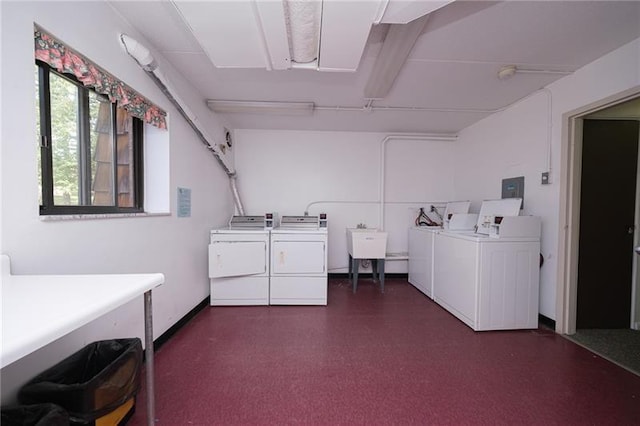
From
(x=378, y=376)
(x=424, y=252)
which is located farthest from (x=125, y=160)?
(x=424, y=252)

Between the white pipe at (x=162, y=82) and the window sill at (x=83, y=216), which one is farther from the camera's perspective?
the white pipe at (x=162, y=82)

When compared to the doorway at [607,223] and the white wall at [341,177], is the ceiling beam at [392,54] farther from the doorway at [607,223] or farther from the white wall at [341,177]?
the doorway at [607,223]

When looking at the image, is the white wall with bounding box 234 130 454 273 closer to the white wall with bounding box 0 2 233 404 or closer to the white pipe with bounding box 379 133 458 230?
the white pipe with bounding box 379 133 458 230

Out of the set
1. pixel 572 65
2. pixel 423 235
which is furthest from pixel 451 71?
pixel 423 235

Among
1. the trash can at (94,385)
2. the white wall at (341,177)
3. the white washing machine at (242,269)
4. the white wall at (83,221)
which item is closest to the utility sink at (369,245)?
the white wall at (341,177)

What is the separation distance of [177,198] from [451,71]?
267 centimetres

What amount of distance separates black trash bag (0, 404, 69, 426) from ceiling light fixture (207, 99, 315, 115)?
8.92 feet

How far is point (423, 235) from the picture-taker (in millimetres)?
3332

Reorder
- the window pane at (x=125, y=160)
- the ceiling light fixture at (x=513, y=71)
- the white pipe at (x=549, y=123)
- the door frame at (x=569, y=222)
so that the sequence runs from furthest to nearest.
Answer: the white pipe at (x=549, y=123)
the door frame at (x=569, y=222)
the ceiling light fixture at (x=513, y=71)
the window pane at (x=125, y=160)

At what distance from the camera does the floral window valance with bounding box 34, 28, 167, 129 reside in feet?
3.85

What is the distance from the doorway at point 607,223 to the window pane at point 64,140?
13.0 feet

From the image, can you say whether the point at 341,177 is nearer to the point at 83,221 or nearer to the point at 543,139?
the point at 543,139

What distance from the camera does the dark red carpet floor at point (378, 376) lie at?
1396 millimetres

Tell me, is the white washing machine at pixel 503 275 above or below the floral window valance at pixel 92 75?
below
